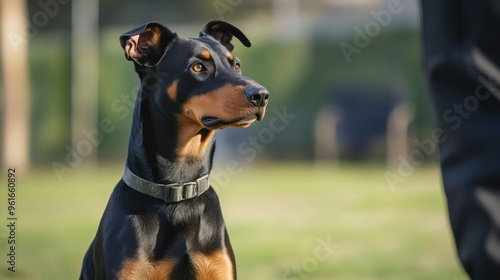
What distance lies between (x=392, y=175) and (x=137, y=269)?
12.0 metres

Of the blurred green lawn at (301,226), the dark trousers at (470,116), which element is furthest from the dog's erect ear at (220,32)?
the blurred green lawn at (301,226)

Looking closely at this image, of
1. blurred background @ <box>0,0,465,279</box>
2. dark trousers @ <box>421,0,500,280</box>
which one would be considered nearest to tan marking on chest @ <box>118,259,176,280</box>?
dark trousers @ <box>421,0,500,280</box>

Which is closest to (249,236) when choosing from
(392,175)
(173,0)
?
(392,175)

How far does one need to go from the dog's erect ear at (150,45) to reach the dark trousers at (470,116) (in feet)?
4.72

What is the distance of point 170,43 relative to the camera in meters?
3.01

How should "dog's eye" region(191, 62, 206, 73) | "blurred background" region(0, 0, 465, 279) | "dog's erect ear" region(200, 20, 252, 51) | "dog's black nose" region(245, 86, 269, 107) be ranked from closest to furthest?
"dog's black nose" region(245, 86, 269, 107), "dog's eye" region(191, 62, 206, 73), "dog's erect ear" region(200, 20, 252, 51), "blurred background" region(0, 0, 465, 279)

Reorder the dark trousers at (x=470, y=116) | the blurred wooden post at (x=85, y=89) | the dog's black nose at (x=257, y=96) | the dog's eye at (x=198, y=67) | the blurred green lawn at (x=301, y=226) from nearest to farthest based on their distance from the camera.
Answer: the dark trousers at (x=470, y=116)
the dog's black nose at (x=257, y=96)
the dog's eye at (x=198, y=67)
the blurred green lawn at (x=301, y=226)
the blurred wooden post at (x=85, y=89)

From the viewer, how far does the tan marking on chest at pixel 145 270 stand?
2.68 metres

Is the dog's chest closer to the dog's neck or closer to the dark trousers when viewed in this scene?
the dog's neck

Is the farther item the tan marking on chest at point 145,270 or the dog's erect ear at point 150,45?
the dog's erect ear at point 150,45

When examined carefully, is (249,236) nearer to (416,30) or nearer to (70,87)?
(416,30)

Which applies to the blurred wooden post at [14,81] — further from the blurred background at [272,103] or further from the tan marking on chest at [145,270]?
the tan marking on chest at [145,270]

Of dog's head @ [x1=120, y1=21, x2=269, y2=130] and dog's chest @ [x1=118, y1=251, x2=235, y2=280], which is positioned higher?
dog's head @ [x1=120, y1=21, x2=269, y2=130]

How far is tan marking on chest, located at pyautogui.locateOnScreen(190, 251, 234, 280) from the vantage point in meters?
2.79
